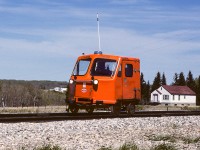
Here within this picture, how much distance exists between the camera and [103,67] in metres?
18.2

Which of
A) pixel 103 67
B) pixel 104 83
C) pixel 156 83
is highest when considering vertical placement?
pixel 156 83

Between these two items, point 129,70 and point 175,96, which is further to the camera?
point 175,96

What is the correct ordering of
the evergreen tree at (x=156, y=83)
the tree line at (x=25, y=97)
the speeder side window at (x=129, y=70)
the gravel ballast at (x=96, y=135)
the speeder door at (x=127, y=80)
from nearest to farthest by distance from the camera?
the gravel ballast at (x=96, y=135) < the speeder door at (x=127, y=80) < the speeder side window at (x=129, y=70) < the tree line at (x=25, y=97) < the evergreen tree at (x=156, y=83)

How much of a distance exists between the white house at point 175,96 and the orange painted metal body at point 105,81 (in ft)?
288

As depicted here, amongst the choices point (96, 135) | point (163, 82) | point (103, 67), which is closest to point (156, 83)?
point (163, 82)

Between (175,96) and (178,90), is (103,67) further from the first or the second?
(178,90)

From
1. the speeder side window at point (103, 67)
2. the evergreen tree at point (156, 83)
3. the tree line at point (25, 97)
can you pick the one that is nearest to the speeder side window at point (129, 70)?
the speeder side window at point (103, 67)

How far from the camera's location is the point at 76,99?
18.0m

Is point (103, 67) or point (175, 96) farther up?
point (175, 96)

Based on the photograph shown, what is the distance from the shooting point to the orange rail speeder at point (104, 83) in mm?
17516

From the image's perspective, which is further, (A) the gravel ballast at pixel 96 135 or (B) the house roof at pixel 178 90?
(B) the house roof at pixel 178 90

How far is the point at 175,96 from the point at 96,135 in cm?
9700

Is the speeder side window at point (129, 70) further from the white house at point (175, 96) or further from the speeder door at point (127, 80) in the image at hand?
the white house at point (175, 96)

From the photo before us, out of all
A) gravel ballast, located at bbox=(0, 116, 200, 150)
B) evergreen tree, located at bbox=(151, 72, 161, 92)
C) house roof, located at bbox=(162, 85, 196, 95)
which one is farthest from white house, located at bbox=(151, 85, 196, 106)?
gravel ballast, located at bbox=(0, 116, 200, 150)
